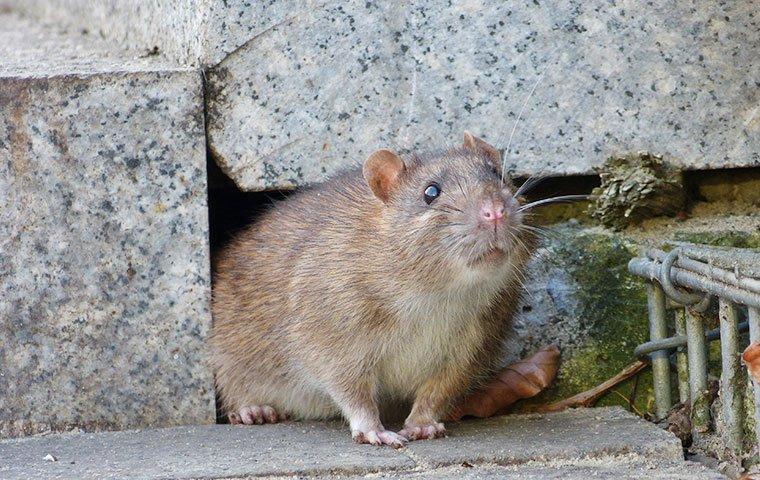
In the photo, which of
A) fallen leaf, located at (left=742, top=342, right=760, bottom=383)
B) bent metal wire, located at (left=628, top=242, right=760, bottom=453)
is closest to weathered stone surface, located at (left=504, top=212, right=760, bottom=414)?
bent metal wire, located at (left=628, top=242, right=760, bottom=453)

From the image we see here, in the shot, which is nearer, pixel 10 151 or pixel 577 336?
pixel 10 151

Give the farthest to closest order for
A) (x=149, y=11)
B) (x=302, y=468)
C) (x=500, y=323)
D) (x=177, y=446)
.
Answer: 1. (x=149, y=11)
2. (x=500, y=323)
3. (x=177, y=446)
4. (x=302, y=468)

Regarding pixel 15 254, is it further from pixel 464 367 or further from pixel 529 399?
pixel 529 399

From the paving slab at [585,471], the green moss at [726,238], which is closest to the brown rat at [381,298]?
the paving slab at [585,471]

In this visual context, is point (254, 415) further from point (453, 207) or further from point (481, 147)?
point (481, 147)

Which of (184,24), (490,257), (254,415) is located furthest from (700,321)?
(184,24)

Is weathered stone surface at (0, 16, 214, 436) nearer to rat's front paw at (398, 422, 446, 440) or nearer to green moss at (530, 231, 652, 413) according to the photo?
rat's front paw at (398, 422, 446, 440)

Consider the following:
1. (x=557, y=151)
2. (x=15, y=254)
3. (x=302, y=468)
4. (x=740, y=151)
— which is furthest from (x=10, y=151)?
(x=740, y=151)
